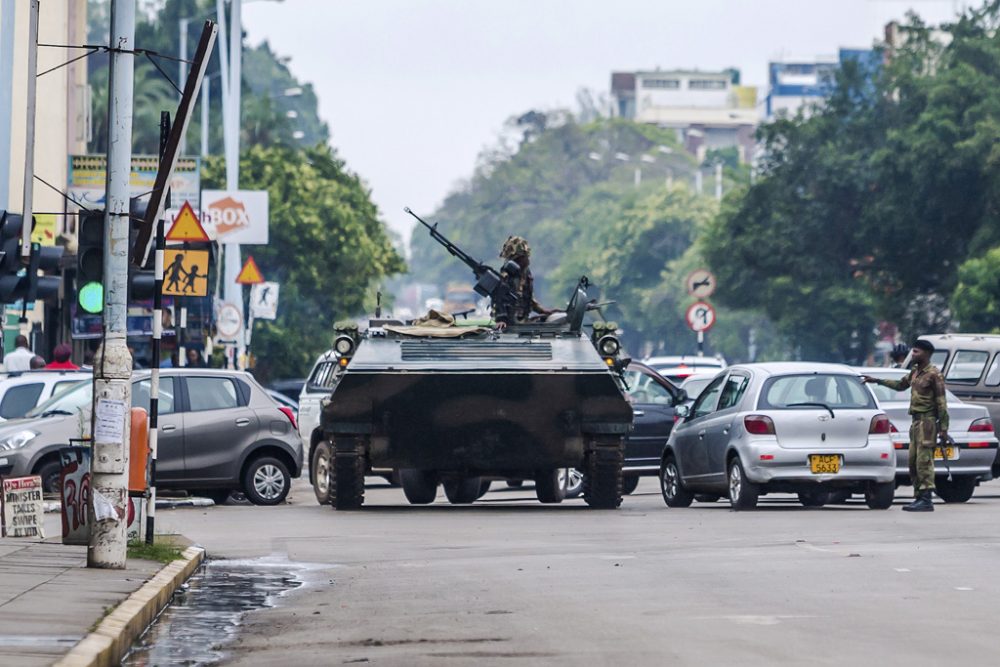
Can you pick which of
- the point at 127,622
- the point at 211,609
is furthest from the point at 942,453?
the point at 127,622

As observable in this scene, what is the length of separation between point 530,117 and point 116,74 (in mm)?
135935

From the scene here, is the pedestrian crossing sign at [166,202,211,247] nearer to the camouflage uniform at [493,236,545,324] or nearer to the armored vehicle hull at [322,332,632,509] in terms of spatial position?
the armored vehicle hull at [322,332,632,509]

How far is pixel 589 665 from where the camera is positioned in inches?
393

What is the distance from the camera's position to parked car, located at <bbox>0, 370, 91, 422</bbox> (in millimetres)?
25922

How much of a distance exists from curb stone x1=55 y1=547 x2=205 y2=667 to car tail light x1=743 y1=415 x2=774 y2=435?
26.6 ft

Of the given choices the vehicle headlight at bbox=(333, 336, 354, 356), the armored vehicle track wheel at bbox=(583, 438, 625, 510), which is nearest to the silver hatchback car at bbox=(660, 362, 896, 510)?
the armored vehicle track wheel at bbox=(583, 438, 625, 510)

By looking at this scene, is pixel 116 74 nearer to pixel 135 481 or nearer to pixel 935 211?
pixel 135 481

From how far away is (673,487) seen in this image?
2425 cm

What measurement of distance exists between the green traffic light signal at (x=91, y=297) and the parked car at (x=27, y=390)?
22.9 feet

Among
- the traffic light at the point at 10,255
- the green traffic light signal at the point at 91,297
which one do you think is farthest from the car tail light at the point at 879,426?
the traffic light at the point at 10,255

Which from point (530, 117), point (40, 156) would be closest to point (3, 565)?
point (40, 156)

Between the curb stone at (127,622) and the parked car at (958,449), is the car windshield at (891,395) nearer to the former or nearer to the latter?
the parked car at (958,449)

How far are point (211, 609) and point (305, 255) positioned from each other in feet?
187

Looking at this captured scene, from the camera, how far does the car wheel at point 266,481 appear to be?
81.5ft
